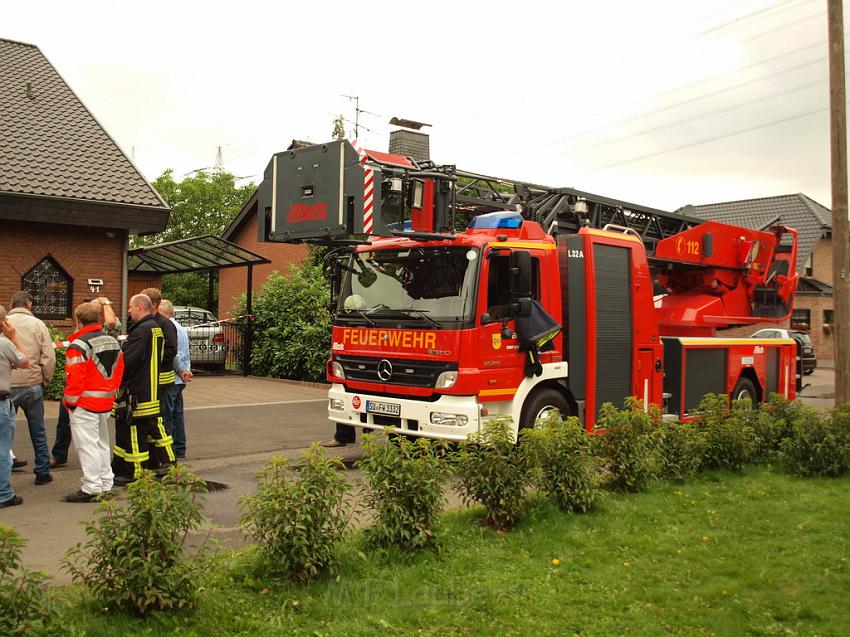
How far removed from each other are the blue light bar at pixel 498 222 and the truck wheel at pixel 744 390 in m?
5.12

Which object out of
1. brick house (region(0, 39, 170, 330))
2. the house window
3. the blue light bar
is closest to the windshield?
the blue light bar

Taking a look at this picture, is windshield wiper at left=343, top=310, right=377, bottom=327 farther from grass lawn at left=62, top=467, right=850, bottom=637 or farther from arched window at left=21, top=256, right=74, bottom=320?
arched window at left=21, top=256, right=74, bottom=320

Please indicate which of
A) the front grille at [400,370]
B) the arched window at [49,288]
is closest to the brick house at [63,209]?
the arched window at [49,288]

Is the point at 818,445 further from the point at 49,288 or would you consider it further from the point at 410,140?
the point at 410,140

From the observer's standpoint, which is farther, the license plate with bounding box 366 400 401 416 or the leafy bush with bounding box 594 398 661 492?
the license plate with bounding box 366 400 401 416

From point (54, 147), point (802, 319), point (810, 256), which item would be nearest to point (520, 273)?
point (54, 147)

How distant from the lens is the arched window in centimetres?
1579

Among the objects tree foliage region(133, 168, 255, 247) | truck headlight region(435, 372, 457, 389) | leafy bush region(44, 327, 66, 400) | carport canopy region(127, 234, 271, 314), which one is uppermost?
tree foliage region(133, 168, 255, 247)

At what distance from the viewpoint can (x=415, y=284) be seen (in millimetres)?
8797

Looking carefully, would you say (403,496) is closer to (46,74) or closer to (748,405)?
(748,405)

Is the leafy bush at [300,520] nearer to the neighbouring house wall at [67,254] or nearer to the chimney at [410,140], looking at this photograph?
the neighbouring house wall at [67,254]

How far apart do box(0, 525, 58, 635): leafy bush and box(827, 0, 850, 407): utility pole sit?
11948mm

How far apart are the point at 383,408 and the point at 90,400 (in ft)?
9.69

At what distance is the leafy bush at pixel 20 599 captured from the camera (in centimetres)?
359
